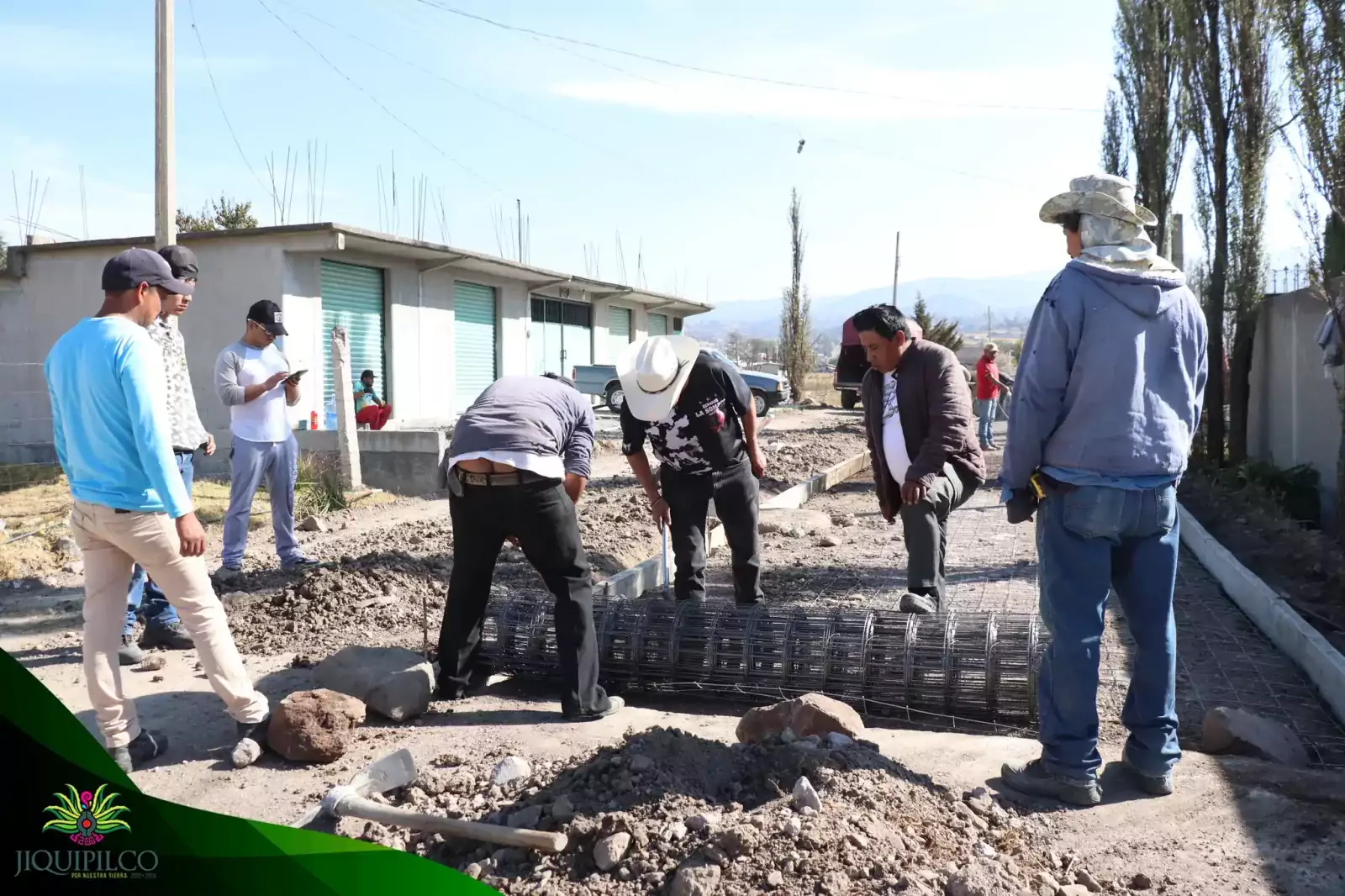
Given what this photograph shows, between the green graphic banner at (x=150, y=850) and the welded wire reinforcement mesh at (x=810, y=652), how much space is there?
6.00 ft

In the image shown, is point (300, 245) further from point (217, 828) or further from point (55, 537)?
point (217, 828)

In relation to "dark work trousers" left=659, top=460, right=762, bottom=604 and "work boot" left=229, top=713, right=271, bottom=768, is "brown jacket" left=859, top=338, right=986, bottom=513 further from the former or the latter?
"work boot" left=229, top=713, right=271, bottom=768

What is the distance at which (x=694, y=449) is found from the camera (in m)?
5.25

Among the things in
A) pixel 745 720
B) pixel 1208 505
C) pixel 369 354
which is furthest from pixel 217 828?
pixel 369 354

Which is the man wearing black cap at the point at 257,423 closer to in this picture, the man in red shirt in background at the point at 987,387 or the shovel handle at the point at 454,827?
the shovel handle at the point at 454,827

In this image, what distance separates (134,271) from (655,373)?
2.21 metres

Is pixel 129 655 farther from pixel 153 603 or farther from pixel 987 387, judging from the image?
pixel 987 387

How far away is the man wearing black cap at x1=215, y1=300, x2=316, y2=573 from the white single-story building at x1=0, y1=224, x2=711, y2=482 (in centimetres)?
483

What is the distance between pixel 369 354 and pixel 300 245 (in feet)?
9.49

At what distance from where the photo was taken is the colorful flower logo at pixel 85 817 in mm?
3166

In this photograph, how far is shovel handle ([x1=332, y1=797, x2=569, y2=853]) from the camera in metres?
2.81

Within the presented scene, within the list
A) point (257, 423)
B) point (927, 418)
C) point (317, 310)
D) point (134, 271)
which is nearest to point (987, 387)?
point (317, 310)

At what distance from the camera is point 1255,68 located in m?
11.8

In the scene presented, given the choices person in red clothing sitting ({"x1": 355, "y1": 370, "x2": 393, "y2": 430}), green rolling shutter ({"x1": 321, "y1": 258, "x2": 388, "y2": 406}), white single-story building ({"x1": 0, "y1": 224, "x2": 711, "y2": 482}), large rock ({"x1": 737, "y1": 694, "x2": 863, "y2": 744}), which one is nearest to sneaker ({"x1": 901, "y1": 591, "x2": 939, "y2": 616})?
large rock ({"x1": 737, "y1": 694, "x2": 863, "y2": 744})
